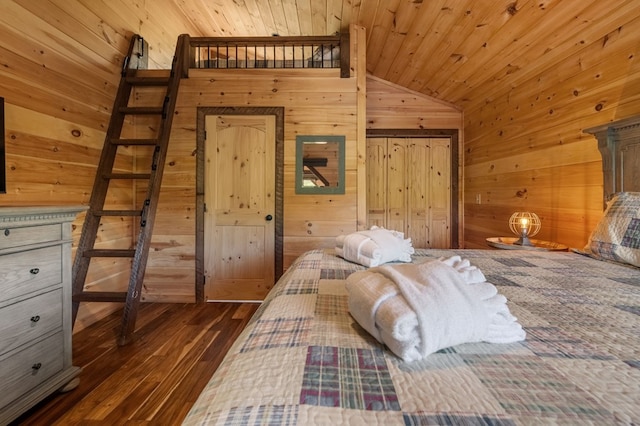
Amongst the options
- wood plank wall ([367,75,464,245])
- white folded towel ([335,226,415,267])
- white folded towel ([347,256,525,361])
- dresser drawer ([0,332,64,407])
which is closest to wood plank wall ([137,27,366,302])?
wood plank wall ([367,75,464,245])

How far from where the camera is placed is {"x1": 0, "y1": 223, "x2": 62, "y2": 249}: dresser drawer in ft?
4.03

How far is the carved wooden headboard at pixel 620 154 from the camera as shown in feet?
5.39

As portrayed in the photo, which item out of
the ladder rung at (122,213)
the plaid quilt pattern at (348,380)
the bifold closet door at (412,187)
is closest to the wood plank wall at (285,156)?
the ladder rung at (122,213)

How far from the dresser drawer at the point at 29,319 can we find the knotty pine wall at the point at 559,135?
3.28 metres

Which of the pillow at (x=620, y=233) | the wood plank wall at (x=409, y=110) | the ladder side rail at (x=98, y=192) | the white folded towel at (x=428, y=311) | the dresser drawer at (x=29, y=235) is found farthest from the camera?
the wood plank wall at (x=409, y=110)

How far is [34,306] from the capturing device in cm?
136

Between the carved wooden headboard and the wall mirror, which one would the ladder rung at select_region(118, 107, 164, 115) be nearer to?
the wall mirror

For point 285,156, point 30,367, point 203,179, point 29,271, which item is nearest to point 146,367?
point 30,367

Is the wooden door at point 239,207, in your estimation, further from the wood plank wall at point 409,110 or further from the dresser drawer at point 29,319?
the wood plank wall at point 409,110

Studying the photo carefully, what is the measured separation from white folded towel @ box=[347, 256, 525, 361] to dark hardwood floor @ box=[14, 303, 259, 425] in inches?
51.4

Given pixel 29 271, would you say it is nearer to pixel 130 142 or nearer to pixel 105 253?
pixel 105 253

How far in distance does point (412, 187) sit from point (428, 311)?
11.7 feet

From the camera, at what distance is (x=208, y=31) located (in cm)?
378

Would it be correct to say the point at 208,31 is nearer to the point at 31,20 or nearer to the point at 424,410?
the point at 31,20
